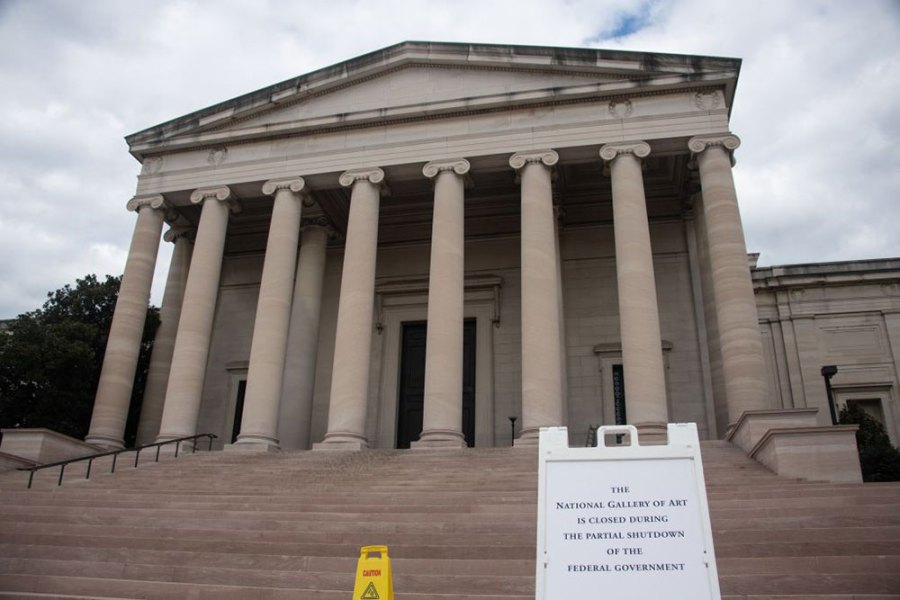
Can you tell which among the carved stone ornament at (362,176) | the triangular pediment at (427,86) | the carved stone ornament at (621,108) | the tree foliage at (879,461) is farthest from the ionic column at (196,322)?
the tree foliage at (879,461)

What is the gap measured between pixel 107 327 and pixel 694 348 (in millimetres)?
21994

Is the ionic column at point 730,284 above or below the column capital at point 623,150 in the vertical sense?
below

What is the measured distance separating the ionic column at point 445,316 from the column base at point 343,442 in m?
1.84

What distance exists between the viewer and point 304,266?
27234 mm

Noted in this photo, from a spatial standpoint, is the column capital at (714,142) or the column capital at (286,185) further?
the column capital at (286,185)

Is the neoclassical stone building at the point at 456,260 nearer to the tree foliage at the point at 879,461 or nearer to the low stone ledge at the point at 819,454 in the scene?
the tree foliage at the point at 879,461

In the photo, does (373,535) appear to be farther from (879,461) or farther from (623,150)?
(623,150)

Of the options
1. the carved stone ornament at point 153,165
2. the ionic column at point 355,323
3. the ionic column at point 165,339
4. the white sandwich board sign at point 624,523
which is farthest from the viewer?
the carved stone ornament at point 153,165

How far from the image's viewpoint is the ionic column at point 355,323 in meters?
21.5

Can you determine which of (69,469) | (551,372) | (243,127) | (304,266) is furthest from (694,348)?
(69,469)

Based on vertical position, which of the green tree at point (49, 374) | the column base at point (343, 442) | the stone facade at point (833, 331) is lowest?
the column base at point (343, 442)

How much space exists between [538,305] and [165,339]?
14.3 meters

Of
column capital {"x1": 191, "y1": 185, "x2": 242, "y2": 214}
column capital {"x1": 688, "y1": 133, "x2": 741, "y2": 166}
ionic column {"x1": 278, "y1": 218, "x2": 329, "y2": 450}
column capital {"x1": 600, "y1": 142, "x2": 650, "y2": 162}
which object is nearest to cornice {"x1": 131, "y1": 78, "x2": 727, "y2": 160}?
column capital {"x1": 600, "y1": 142, "x2": 650, "y2": 162}

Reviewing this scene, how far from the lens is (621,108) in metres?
23.4
